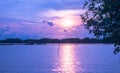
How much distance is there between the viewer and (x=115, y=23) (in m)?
17.8

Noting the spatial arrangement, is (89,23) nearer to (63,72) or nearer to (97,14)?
(97,14)

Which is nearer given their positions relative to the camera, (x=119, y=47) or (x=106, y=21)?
(x=106, y=21)

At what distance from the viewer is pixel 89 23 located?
1911 centimetres

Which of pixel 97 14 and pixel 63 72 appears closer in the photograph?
pixel 97 14

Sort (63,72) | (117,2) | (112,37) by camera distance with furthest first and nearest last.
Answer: (63,72), (112,37), (117,2)

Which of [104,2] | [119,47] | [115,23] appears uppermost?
[104,2]

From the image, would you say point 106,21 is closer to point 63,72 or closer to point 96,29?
point 96,29

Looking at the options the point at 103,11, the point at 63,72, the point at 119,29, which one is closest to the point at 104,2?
the point at 103,11

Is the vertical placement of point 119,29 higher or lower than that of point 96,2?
lower

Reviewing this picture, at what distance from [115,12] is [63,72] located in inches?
2790

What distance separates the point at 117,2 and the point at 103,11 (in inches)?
45.8

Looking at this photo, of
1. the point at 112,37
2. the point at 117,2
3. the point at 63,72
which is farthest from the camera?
the point at 63,72

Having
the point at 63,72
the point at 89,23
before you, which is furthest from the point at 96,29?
the point at 63,72

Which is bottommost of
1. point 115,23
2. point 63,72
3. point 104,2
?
point 63,72
